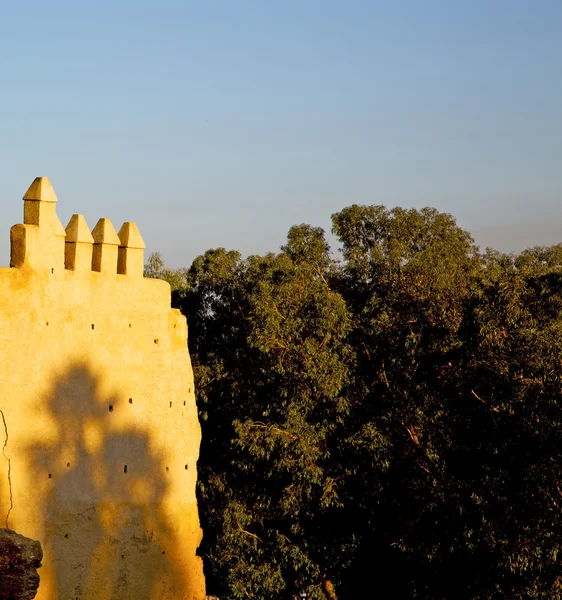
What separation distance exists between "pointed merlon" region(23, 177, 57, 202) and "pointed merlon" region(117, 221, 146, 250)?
1.59 metres

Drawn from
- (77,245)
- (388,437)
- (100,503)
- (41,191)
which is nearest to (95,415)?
(100,503)

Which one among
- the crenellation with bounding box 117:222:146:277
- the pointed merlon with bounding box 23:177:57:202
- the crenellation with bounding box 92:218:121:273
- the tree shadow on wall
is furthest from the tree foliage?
the pointed merlon with bounding box 23:177:57:202

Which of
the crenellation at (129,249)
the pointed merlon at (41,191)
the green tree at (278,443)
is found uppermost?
the pointed merlon at (41,191)

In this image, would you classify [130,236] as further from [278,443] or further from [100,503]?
[278,443]

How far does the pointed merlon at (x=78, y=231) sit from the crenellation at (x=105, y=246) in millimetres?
291

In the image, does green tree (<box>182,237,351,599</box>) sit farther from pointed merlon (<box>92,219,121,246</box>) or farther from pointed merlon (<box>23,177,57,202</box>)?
pointed merlon (<box>23,177,57,202</box>)

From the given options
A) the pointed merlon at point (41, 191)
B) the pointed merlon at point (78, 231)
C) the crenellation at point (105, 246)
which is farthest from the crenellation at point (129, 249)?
the pointed merlon at point (41, 191)

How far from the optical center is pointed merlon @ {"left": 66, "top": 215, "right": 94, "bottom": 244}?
47.0ft

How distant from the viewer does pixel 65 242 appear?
1441 cm

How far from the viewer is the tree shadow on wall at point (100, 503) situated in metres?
13.8

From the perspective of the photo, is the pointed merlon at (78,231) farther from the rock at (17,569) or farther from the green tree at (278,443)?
the green tree at (278,443)

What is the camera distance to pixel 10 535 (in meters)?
8.95

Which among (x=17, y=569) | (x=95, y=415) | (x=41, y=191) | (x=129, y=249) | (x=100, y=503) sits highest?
(x=41, y=191)

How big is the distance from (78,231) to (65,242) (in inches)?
9.4
